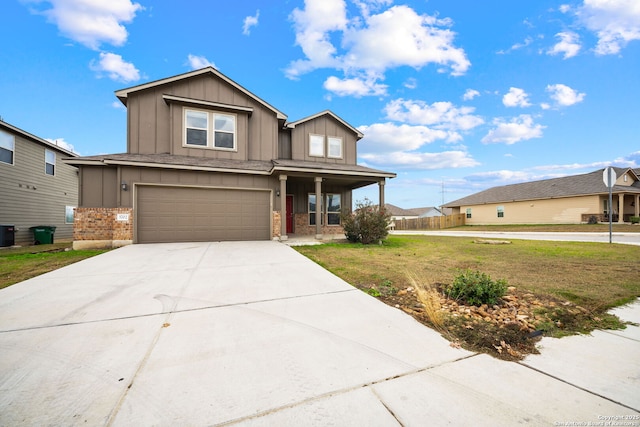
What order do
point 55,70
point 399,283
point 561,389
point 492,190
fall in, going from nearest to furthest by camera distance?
1. point 561,389
2. point 399,283
3. point 55,70
4. point 492,190

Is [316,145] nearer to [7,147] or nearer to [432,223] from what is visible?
[7,147]

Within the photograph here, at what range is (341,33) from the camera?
534 inches

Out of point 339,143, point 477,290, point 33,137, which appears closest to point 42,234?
point 33,137

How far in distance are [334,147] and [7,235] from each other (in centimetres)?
1546

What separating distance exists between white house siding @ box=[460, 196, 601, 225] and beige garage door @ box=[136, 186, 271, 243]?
1085 inches

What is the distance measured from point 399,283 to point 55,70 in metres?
18.7

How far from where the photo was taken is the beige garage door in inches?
372

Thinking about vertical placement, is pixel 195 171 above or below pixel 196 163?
below

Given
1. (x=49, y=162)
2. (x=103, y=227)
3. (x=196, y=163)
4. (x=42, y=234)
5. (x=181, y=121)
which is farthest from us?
(x=49, y=162)

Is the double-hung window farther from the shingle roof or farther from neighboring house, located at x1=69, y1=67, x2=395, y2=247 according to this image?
the shingle roof

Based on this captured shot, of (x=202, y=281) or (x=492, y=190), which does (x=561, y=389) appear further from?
(x=492, y=190)

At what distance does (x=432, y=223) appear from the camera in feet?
94.8

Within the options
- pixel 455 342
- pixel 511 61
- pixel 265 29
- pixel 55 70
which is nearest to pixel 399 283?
pixel 455 342

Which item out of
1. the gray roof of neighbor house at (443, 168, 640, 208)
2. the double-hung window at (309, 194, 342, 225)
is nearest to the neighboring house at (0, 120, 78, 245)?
the double-hung window at (309, 194, 342, 225)
